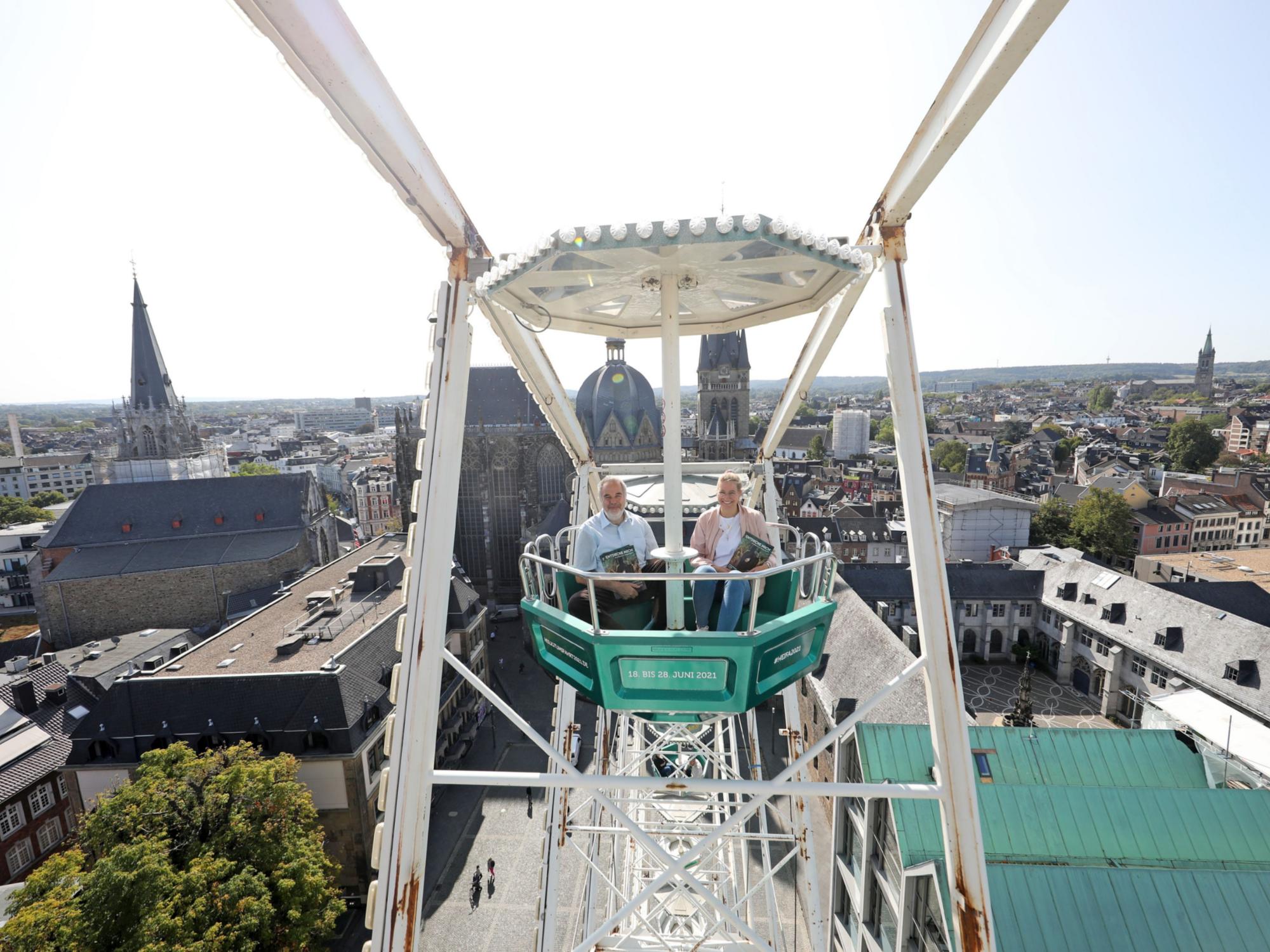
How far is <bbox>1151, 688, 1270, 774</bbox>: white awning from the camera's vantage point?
16.0m

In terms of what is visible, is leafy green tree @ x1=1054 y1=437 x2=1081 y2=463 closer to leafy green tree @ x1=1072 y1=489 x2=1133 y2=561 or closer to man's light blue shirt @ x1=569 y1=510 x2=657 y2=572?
leafy green tree @ x1=1072 y1=489 x2=1133 y2=561

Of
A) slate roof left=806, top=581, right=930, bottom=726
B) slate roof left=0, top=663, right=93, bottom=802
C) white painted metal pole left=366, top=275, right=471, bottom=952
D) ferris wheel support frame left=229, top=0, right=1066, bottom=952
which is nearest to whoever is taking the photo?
ferris wheel support frame left=229, top=0, right=1066, bottom=952

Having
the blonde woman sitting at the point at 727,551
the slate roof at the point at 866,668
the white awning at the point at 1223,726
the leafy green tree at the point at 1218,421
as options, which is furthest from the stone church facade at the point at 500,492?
the leafy green tree at the point at 1218,421

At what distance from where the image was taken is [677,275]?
17.8 feet

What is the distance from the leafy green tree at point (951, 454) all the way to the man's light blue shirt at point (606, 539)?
99.6 m

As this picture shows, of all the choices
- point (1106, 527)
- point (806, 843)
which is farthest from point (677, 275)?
point (1106, 527)

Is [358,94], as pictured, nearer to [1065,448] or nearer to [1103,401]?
[1065,448]

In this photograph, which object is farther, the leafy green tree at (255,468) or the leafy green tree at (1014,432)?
the leafy green tree at (1014,432)

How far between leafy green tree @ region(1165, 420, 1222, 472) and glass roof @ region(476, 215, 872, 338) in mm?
121493

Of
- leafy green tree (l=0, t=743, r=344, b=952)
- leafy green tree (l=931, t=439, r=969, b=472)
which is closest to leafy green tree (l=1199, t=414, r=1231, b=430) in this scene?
leafy green tree (l=931, t=439, r=969, b=472)

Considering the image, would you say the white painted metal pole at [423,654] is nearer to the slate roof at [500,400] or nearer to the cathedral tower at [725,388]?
the slate roof at [500,400]

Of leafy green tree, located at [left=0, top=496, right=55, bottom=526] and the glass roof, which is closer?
the glass roof

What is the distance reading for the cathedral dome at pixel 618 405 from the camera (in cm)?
5641

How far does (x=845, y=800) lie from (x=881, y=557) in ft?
122
